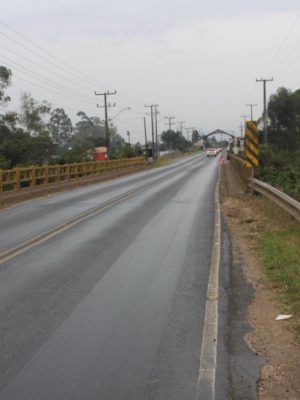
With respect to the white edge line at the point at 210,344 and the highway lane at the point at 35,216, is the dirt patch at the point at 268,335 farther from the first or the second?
the highway lane at the point at 35,216

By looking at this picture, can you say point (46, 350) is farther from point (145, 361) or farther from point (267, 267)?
point (267, 267)

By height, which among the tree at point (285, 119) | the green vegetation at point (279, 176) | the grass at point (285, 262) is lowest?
the green vegetation at point (279, 176)

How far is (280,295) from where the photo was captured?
7176 millimetres

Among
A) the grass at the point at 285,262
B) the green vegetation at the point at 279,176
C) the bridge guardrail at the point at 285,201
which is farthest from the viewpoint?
the green vegetation at the point at 279,176

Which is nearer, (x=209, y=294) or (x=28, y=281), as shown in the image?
(x=209, y=294)

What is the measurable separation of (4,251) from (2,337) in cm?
516

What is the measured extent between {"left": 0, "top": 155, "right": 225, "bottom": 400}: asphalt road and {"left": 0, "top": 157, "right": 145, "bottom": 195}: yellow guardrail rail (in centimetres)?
1271

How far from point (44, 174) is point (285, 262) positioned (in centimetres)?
2292

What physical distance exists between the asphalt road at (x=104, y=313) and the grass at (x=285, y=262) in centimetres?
100

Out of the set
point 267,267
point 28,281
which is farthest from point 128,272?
point 267,267

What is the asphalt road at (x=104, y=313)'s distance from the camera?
452cm

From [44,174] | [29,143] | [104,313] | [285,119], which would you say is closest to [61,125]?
[285,119]

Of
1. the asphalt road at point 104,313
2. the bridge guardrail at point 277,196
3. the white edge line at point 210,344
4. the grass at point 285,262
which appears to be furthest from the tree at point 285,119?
the white edge line at point 210,344

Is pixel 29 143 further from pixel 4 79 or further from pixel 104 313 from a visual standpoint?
pixel 104 313
